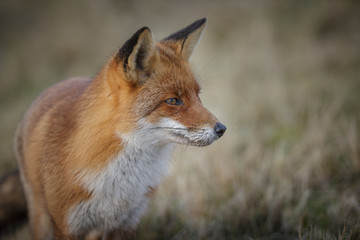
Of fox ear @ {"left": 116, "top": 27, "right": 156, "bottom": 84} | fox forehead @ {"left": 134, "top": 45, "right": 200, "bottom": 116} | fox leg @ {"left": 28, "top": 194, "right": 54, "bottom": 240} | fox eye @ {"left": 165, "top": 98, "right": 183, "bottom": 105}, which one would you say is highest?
fox ear @ {"left": 116, "top": 27, "right": 156, "bottom": 84}

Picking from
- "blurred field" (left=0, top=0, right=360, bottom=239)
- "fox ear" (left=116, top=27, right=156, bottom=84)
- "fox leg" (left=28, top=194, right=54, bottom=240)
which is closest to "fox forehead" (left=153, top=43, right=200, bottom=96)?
"fox ear" (left=116, top=27, right=156, bottom=84)

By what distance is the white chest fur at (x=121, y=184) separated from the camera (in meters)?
2.56

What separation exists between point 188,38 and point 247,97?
4662 mm

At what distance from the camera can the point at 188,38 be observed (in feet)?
9.95

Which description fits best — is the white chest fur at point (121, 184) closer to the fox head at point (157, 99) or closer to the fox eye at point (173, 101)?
the fox head at point (157, 99)

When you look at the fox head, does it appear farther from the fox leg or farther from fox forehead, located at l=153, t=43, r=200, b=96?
the fox leg

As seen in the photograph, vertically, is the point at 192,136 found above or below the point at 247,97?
above

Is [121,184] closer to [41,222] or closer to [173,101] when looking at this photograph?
[173,101]

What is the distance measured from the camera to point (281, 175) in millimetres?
4418

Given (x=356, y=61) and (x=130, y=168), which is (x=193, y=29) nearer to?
(x=130, y=168)

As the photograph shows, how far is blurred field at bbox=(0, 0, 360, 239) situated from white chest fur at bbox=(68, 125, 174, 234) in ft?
3.36

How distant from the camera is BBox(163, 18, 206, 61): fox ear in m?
3.02

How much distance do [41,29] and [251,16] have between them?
7.43m

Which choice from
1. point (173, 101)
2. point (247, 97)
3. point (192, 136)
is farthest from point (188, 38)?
point (247, 97)
